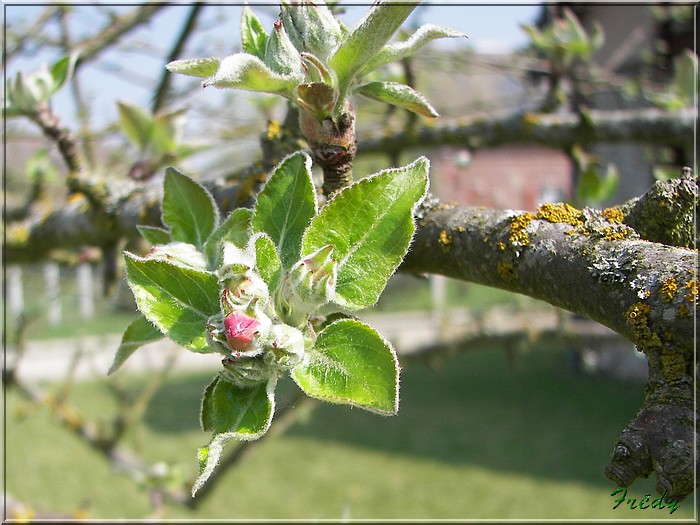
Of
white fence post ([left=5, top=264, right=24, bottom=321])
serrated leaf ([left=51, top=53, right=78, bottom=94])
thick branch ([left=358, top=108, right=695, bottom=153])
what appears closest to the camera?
serrated leaf ([left=51, top=53, right=78, bottom=94])

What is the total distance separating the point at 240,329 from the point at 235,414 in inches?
3.8

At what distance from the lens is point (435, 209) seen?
2.63ft

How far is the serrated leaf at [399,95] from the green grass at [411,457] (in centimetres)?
426

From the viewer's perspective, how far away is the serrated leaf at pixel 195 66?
0.65m

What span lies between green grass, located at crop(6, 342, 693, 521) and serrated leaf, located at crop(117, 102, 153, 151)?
384 cm

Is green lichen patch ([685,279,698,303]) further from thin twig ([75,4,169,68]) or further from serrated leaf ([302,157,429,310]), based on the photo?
thin twig ([75,4,169,68])

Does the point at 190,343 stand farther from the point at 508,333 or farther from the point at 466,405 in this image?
the point at 466,405

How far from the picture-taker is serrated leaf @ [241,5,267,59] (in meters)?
0.72

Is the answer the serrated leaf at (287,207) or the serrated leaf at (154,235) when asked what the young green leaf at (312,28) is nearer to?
the serrated leaf at (287,207)

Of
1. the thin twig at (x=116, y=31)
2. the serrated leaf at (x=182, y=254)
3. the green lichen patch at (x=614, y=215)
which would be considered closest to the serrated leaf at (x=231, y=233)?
the serrated leaf at (x=182, y=254)

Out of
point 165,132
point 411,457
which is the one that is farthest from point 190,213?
point 411,457

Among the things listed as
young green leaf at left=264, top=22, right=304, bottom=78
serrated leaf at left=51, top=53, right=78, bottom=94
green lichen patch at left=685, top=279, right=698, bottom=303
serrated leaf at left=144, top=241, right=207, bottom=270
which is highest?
young green leaf at left=264, top=22, right=304, bottom=78

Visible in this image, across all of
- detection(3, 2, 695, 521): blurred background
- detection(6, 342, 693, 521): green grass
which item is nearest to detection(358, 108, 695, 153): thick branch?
detection(3, 2, 695, 521): blurred background

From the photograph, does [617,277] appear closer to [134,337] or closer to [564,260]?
[564,260]
